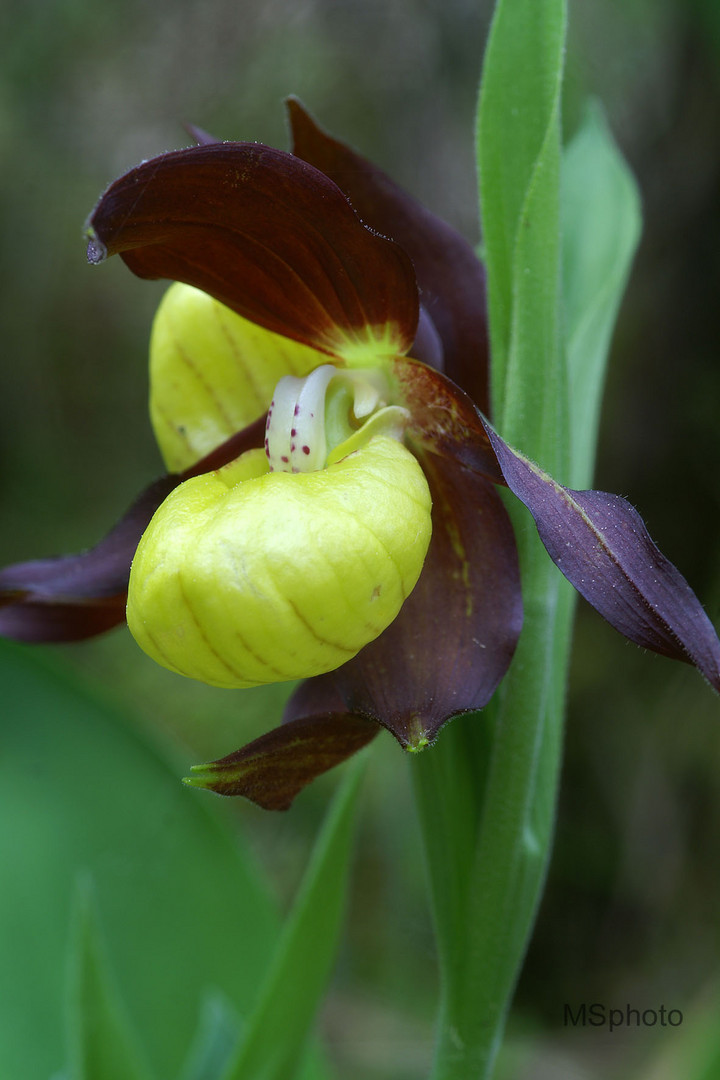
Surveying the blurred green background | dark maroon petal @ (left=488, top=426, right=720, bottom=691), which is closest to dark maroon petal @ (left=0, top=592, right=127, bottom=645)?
dark maroon petal @ (left=488, top=426, right=720, bottom=691)

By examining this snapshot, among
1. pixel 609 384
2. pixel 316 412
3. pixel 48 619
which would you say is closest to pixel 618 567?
pixel 316 412

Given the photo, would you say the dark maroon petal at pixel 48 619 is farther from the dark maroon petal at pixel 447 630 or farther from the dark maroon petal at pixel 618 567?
the dark maroon petal at pixel 618 567

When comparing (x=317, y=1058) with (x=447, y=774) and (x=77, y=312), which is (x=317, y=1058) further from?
(x=77, y=312)

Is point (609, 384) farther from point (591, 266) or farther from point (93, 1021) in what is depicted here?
point (93, 1021)

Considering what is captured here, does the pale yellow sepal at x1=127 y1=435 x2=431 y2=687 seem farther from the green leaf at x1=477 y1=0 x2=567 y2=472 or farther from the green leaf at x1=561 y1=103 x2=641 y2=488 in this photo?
the green leaf at x1=561 y1=103 x2=641 y2=488

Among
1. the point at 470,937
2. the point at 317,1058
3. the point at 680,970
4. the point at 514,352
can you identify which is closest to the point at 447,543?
the point at 514,352

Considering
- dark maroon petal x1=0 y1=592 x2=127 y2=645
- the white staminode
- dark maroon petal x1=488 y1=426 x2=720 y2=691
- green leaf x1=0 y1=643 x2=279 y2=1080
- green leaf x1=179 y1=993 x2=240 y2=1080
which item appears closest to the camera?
dark maroon petal x1=488 y1=426 x2=720 y2=691

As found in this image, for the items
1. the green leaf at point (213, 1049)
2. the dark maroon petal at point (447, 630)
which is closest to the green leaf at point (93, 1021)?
the green leaf at point (213, 1049)

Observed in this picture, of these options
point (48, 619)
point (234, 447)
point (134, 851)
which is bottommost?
point (134, 851)
